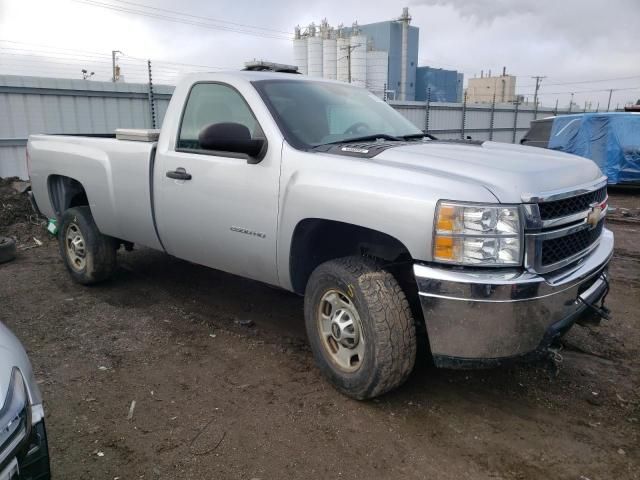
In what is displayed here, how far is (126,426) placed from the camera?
3104 mm

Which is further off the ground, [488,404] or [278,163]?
[278,163]

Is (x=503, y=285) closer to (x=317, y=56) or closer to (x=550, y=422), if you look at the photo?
(x=550, y=422)

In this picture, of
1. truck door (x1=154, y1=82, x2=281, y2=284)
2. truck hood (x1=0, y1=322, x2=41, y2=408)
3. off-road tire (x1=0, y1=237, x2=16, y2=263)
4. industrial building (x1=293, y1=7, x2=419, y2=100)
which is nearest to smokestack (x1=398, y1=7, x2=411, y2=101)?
industrial building (x1=293, y1=7, x2=419, y2=100)

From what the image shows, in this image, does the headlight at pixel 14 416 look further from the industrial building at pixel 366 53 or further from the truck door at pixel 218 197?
the industrial building at pixel 366 53

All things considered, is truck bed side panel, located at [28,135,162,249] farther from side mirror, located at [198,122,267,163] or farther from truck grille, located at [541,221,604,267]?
truck grille, located at [541,221,604,267]

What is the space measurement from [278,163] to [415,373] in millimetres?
1693

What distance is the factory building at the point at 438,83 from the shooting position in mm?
42719

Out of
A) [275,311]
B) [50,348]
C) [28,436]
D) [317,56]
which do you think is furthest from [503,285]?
[317,56]

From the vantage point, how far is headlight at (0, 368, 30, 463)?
1800 mm

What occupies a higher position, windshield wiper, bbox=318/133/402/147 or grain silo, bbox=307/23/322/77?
grain silo, bbox=307/23/322/77

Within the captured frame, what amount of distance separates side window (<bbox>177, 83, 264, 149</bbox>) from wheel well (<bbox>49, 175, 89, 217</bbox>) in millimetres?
1984

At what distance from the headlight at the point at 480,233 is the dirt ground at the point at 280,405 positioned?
3.36ft

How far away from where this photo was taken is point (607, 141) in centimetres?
1298

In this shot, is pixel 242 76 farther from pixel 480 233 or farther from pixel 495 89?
pixel 495 89
